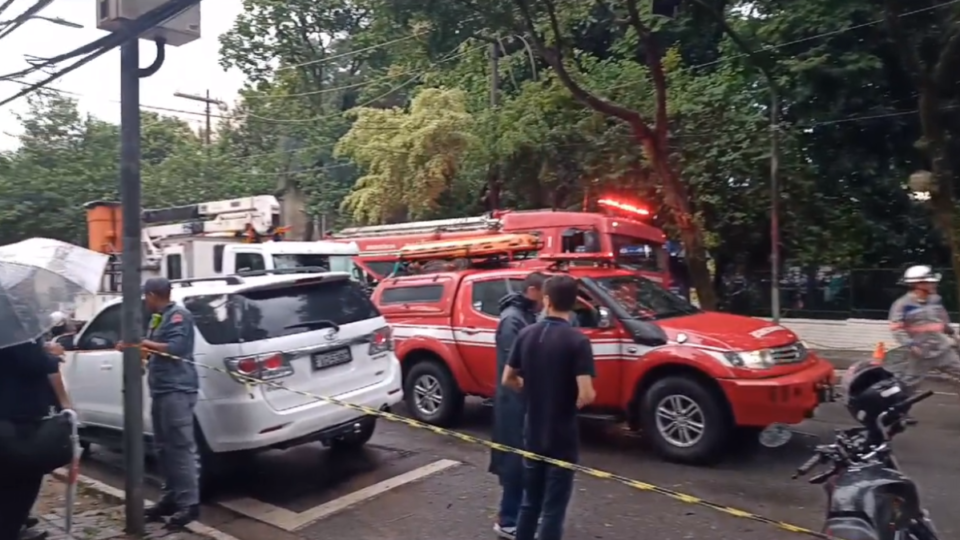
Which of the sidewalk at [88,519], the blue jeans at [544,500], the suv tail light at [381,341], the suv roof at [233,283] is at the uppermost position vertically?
the suv roof at [233,283]

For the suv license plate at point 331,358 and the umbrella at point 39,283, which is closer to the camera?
the umbrella at point 39,283

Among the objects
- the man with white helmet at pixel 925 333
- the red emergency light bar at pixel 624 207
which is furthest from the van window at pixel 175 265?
the man with white helmet at pixel 925 333

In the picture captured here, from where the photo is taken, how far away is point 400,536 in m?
6.57

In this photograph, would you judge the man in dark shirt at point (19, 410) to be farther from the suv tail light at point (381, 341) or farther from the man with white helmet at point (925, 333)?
the man with white helmet at point (925, 333)

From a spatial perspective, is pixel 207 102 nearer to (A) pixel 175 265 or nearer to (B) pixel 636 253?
(A) pixel 175 265

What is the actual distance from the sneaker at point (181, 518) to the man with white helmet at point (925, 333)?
6.73 metres

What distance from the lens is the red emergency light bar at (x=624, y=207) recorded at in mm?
17906

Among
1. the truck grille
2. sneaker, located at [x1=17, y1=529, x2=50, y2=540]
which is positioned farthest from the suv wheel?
the truck grille

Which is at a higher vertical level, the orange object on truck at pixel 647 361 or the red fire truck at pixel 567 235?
the red fire truck at pixel 567 235

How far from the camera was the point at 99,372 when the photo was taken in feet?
27.6

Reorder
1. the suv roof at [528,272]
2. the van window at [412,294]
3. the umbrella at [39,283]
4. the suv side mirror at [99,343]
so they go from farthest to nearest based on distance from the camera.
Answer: the van window at [412,294] → the suv roof at [528,272] → the suv side mirror at [99,343] → the umbrella at [39,283]

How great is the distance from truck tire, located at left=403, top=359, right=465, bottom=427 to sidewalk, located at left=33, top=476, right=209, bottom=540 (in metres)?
3.77

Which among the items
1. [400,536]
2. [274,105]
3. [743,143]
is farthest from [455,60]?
[400,536]

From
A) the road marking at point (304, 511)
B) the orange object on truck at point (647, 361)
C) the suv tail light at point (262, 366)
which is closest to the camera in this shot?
the road marking at point (304, 511)
